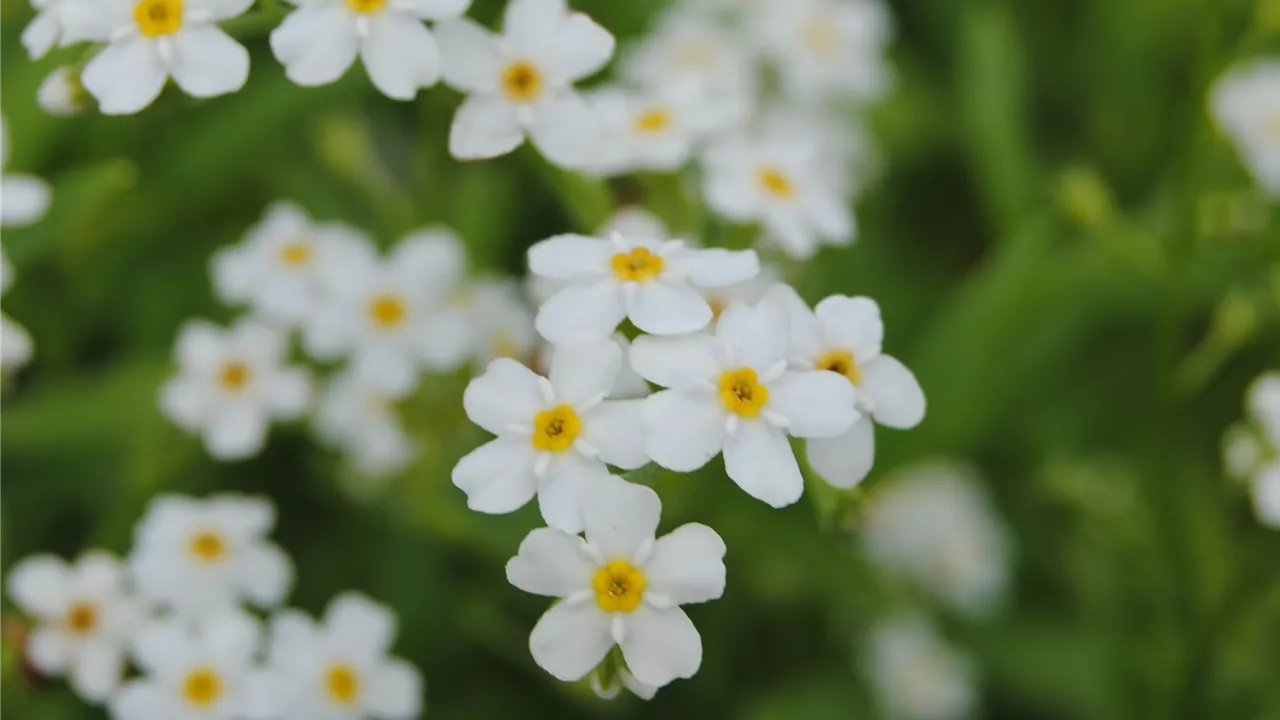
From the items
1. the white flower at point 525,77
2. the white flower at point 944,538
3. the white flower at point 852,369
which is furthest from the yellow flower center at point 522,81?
the white flower at point 944,538

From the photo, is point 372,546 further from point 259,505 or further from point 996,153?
point 996,153

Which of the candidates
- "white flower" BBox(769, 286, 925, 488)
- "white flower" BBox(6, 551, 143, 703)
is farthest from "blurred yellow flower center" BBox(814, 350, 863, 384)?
"white flower" BBox(6, 551, 143, 703)

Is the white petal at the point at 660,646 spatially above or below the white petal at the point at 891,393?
below

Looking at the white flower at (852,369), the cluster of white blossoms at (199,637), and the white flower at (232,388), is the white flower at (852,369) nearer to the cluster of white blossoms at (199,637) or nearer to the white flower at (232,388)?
the cluster of white blossoms at (199,637)

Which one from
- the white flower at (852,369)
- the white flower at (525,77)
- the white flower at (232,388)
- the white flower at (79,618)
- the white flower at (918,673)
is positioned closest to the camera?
the white flower at (852,369)

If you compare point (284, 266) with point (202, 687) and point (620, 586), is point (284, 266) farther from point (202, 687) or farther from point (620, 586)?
point (620, 586)

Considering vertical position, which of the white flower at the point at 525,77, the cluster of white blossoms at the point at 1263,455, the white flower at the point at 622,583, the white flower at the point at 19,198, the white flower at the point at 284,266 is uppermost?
the cluster of white blossoms at the point at 1263,455

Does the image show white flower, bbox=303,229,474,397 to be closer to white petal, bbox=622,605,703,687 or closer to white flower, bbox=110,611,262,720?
white flower, bbox=110,611,262,720

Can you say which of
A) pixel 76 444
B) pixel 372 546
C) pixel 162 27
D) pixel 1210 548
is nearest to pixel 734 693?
pixel 372 546
